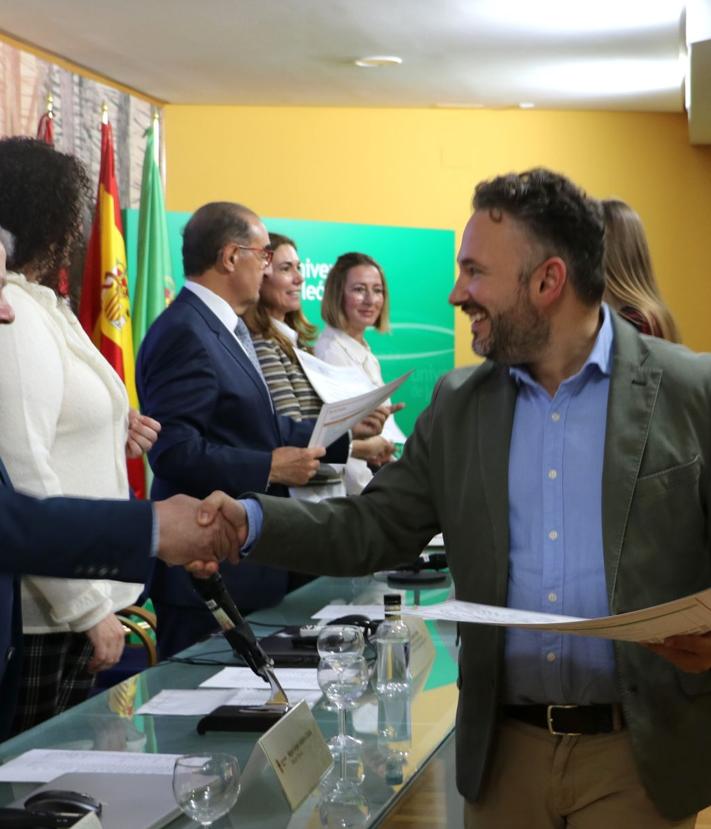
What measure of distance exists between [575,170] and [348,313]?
4226 mm

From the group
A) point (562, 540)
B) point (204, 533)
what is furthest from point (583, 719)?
point (204, 533)

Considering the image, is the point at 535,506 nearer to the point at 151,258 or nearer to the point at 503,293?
the point at 503,293

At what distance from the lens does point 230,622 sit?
230 cm

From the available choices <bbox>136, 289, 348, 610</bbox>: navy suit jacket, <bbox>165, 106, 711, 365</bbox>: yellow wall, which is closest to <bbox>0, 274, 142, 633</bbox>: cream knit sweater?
<bbox>136, 289, 348, 610</bbox>: navy suit jacket

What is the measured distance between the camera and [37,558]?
1967 millimetres

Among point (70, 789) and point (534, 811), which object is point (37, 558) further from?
point (534, 811)

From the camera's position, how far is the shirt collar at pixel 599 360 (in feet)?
6.32

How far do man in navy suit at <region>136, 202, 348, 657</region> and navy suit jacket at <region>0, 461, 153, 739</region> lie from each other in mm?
1118

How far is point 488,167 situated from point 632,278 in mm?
6252

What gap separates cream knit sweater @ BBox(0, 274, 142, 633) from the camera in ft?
7.92

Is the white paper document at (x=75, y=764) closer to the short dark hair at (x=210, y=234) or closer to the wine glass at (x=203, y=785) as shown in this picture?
the wine glass at (x=203, y=785)

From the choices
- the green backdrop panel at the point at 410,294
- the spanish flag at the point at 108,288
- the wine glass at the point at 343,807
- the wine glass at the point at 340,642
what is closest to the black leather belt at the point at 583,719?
the wine glass at the point at 343,807

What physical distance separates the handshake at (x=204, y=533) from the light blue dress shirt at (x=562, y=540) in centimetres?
51

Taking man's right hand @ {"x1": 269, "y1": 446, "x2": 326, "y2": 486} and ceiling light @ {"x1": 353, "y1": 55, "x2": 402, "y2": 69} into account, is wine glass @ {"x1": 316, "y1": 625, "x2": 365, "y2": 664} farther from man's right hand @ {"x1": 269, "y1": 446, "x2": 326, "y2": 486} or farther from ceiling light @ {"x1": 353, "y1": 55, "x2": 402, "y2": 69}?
ceiling light @ {"x1": 353, "y1": 55, "x2": 402, "y2": 69}
